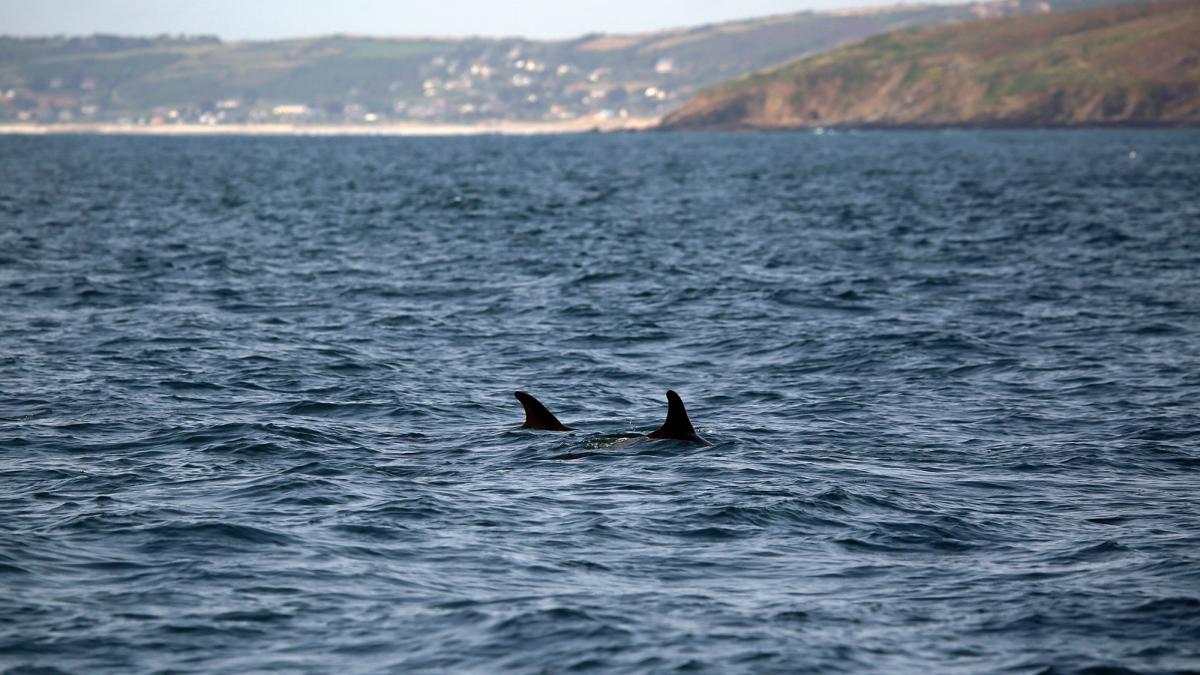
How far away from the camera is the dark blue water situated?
1218 centimetres

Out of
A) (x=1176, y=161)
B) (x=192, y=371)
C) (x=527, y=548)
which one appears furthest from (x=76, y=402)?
(x=1176, y=161)

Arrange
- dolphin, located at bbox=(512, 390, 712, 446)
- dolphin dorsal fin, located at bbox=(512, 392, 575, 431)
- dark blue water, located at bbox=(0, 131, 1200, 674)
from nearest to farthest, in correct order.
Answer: dark blue water, located at bbox=(0, 131, 1200, 674), dolphin, located at bbox=(512, 390, 712, 446), dolphin dorsal fin, located at bbox=(512, 392, 575, 431)

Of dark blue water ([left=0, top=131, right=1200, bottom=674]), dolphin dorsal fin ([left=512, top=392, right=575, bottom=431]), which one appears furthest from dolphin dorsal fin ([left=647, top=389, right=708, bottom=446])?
dolphin dorsal fin ([left=512, top=392, right=575, bottom=431])

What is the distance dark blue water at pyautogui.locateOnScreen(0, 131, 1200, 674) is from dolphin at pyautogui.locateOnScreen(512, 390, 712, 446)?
0.28 m

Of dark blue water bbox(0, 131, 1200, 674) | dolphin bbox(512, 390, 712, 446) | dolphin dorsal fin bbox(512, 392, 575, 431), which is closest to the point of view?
dark blue water bbox(0, 131, 1200, 674)

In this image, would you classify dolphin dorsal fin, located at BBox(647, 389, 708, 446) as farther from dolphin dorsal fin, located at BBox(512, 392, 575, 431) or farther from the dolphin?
dolphin dorsal fin, located at BBox(512, 392, 575, 431)

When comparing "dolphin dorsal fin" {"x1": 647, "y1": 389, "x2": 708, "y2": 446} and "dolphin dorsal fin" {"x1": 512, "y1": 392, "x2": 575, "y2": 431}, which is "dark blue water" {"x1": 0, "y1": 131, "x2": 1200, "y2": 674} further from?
"dolphin dorsal fin" {"x1": 512, "y1": 392, "x2": 575, "y2": 431}

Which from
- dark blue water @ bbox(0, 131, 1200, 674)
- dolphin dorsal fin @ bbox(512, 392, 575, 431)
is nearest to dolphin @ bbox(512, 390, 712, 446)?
dolphin dorsal fin @ bbox(512, 392, 575, 431)

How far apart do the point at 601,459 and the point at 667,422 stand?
4.41ft

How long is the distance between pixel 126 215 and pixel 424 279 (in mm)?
27120

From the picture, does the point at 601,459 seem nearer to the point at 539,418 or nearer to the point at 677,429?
the point at 677,429

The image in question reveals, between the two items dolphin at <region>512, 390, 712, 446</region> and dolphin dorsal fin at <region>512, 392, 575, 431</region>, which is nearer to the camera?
dolphin at <region>512, 390, 712, 446</region>

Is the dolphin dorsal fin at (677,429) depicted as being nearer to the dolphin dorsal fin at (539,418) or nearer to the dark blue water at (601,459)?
the dark blue water at (601,459)

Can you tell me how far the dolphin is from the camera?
1934 centimetres
